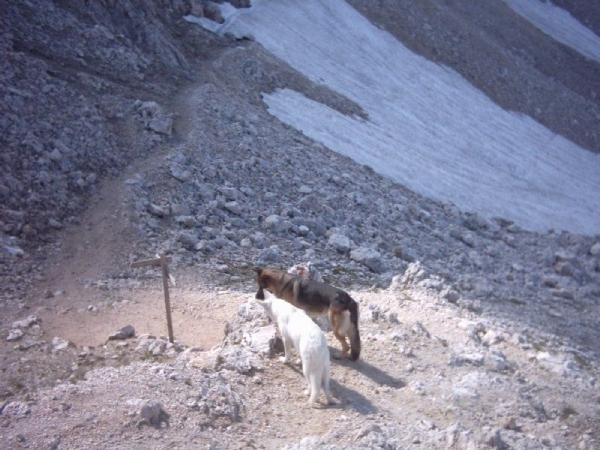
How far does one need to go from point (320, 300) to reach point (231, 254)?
591 cm

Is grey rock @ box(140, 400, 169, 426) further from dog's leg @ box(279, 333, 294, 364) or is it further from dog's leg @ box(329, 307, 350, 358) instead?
dog's leg @ box(329, 307, 350, 358)

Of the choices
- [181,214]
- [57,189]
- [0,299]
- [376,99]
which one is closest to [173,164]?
[181,214]

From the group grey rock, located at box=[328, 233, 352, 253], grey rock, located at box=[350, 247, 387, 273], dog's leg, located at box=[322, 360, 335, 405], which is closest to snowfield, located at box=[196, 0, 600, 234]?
grey rock, located at box=[328, 233, 352, 253]

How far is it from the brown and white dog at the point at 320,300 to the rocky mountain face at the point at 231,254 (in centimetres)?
59

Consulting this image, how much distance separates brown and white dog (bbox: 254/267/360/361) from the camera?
36.2ft

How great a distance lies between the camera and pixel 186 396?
9227mm

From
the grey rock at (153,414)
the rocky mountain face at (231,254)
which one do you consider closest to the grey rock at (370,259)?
the rocky mountain face at (231,254)

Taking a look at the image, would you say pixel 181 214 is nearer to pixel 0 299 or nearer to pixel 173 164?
pixel 173 164

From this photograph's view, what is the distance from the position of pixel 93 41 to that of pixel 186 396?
17476mm

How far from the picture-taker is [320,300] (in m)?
11.4

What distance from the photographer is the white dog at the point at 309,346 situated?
9.69 metres

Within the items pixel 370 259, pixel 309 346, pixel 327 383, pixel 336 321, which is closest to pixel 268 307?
pixel 336 321

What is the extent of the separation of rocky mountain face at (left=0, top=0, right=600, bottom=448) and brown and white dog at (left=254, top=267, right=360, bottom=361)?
593 mm

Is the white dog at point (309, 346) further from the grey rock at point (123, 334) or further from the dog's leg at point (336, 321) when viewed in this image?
the grey rock at point (123, 334)
